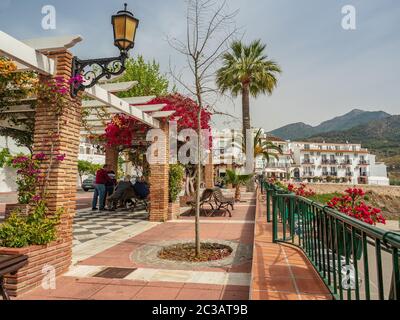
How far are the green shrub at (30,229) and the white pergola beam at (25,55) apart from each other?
1.99 metres

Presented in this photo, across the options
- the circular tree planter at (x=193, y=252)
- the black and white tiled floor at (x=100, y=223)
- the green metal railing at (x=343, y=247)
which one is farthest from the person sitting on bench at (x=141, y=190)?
the green metal railing at (x=343, y=247)

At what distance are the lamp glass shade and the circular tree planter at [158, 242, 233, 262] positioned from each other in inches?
143

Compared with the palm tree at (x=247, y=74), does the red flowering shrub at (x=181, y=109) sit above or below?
below

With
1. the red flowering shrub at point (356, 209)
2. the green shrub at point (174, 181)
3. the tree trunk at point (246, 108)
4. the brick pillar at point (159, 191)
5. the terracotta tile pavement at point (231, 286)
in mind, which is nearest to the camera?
the terracotta tile pavement at point (231, 286)

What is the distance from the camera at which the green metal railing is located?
174 cm

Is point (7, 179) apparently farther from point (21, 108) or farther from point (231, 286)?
point (231, 286)

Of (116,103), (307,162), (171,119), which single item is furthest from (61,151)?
(307,162)

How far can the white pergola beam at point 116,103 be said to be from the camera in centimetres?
584

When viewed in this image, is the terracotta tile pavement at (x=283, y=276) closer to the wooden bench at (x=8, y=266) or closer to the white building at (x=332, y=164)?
the wooden bench at (x=8, y=266)

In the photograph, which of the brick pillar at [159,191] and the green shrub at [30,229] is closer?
the green shrub at [30,229]

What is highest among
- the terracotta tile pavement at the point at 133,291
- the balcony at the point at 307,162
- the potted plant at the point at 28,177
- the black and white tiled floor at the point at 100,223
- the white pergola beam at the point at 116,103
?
the balcony at the point at 307,162

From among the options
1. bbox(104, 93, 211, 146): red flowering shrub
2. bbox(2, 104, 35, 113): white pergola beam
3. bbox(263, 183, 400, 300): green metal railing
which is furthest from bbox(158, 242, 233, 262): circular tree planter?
bbox(104, 93, 211, 146): red flowering shrub
